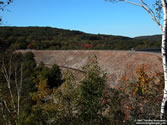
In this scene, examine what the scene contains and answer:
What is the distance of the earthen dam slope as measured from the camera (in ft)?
94.1

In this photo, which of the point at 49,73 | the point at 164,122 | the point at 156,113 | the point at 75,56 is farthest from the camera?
the point at 75,56

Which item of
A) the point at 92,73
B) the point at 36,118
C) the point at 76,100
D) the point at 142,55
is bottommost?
the point at 36,118

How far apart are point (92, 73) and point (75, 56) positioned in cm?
4252

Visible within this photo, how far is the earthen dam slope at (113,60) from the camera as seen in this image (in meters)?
28.7

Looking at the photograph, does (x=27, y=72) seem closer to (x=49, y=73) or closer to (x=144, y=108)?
(x=49, y=73)

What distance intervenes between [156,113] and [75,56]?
152 feet

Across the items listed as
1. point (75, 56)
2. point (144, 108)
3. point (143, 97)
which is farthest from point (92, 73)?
point (75, 56)

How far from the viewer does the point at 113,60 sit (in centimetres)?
3931

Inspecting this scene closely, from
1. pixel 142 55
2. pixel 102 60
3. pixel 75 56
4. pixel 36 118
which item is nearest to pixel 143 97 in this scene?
pixel 36 118

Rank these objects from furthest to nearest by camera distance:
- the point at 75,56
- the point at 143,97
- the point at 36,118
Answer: the point at 75,56, the point at 36,118, the point at 143,97

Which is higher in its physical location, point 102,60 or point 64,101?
point 102,60

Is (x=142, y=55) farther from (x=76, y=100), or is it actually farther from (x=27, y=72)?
(x=76, y=100)

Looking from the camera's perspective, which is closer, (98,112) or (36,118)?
(36,118)

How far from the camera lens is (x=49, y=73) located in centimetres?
3703
